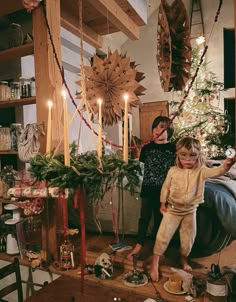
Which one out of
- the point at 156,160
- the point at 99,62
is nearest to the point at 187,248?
the point at 156,160

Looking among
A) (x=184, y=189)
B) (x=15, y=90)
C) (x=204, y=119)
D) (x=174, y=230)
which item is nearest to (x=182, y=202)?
(x=184, y=189)

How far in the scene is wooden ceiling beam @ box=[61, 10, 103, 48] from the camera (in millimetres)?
2953

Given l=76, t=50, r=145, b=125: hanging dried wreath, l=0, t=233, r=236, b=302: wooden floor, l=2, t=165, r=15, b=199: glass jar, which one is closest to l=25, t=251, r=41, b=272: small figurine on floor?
l=0, t=233, r=236, b=302: wooden floor

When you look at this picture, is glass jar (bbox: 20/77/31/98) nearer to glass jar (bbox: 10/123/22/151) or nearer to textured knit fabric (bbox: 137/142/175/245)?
glass jar (bbox: 10/123/22/151)

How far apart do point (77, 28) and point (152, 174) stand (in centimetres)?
203

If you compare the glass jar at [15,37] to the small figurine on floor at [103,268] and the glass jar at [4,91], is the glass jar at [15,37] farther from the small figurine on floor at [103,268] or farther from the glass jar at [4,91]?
the small figurine on floor at [103,268]

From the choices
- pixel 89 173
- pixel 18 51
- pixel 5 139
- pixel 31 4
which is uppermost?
pixel 31 4

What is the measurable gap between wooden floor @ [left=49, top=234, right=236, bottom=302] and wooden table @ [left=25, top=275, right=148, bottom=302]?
3.2 inches

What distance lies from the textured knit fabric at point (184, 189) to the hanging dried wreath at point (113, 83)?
593 mm

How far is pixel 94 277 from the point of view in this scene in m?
1.87

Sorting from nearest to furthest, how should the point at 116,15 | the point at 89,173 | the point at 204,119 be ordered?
the point at 89,173 → the point at 116,15 → the point at 204,119

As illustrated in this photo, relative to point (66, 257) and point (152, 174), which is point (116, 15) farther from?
point (66, 257)

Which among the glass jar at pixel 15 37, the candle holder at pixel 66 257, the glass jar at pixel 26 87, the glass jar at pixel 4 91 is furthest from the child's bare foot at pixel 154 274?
the glass jar at pixel 15 37

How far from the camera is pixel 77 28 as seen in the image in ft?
10.3
